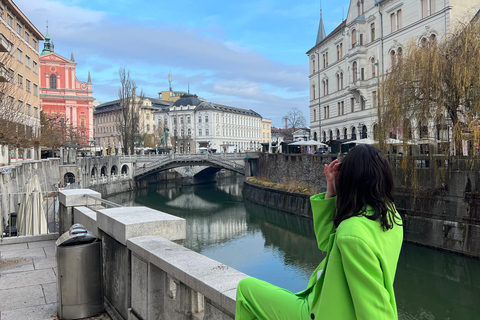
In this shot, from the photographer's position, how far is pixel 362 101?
1442 inches

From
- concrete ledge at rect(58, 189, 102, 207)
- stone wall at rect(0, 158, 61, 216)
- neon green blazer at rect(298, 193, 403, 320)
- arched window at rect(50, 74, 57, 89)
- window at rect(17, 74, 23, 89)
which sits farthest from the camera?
arched window at rect(50, 74, 57, 89)

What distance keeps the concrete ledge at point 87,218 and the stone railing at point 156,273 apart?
5 centimetres

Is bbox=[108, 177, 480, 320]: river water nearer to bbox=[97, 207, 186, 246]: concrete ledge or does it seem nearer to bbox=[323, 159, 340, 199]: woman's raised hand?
bbox=[97, 207, 186, 246]: concrete ledge

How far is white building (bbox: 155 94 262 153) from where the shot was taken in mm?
89562

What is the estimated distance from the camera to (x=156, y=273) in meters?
3.45

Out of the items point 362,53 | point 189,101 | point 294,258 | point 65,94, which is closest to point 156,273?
point 294,258

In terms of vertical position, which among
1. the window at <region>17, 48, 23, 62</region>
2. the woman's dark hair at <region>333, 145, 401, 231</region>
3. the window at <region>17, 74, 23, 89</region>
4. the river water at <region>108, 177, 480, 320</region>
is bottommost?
the river water at <region>108, 177, 480, 320</region>

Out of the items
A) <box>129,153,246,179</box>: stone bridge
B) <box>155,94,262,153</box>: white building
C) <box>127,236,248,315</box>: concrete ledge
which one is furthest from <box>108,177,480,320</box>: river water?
<box>155,94,262,153</box>: white building

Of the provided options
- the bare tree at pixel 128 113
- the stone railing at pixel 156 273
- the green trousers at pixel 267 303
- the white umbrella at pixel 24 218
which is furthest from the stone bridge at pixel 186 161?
the green trousers at pixel 267 303

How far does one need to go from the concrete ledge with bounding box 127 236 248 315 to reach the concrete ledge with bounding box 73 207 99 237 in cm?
153

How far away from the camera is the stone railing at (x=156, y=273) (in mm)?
2742

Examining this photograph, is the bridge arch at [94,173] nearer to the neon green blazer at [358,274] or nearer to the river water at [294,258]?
the river water at [294,258]

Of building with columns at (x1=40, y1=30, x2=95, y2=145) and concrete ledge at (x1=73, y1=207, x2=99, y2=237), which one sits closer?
concrete ledge at (x1=73, y1=207, x2=99, y2=237)

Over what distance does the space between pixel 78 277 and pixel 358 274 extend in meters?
3.52
